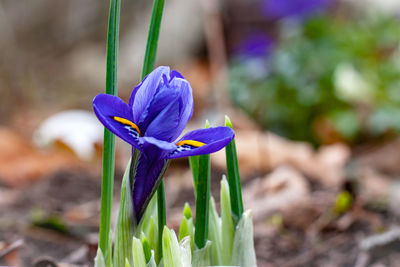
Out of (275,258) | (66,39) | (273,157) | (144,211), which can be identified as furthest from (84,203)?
(66,39)

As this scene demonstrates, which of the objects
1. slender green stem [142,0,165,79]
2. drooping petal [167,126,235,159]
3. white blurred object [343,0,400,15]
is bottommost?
drooping petal [167,126,235,159]

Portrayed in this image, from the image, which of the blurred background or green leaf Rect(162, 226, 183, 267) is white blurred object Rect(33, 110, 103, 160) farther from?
green leaf Rect(162, 226, 183, 267)

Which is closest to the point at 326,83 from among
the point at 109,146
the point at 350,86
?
the point at 350,86

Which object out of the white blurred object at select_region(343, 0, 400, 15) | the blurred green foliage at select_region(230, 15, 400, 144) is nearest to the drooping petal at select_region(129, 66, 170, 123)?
the blurred green foliage at select_region(230, 15, 400, 144)

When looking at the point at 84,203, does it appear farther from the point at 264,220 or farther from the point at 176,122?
the point at 176,122

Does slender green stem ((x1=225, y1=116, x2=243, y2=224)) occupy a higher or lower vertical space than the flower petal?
lower

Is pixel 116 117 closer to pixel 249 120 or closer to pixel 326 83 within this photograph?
pixel 326 83
